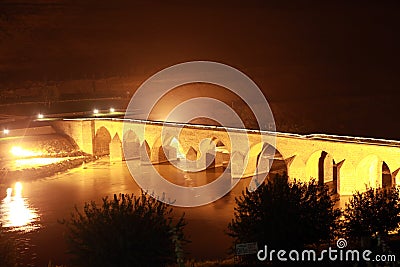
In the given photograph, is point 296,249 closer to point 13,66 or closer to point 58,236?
point 58,236

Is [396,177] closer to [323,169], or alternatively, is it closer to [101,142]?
[323,169]

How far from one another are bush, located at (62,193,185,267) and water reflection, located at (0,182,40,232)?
369 inches

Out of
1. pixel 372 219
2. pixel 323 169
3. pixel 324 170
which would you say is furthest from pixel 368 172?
pixel 372 219

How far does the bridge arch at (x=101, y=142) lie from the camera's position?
36.9 meters

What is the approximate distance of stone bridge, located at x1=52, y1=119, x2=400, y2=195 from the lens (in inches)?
895

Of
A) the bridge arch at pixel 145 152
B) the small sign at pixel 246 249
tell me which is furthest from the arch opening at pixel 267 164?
the small sign at pixel 246 249

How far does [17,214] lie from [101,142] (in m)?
15.0

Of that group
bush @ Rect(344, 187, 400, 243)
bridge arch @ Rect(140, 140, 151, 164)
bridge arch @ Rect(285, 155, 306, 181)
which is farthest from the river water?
bush @ Rect(344, 187, 400, 243)

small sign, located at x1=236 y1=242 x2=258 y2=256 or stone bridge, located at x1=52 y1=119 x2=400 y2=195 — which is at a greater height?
stone bridge, located at x1=52 y1=119 x2=400 y2=195

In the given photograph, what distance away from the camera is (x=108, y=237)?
37.2 ft

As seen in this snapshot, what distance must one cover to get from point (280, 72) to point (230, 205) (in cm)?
4035

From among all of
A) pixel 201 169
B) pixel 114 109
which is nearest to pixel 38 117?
pixel 114 109

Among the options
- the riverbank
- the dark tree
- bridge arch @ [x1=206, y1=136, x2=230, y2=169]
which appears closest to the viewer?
the dark tree

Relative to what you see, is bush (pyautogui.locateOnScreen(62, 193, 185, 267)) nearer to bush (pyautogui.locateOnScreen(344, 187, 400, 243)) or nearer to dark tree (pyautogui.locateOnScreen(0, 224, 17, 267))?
dark tree (pyautogui.locateOnScreen(0, 224, 17, 267))
